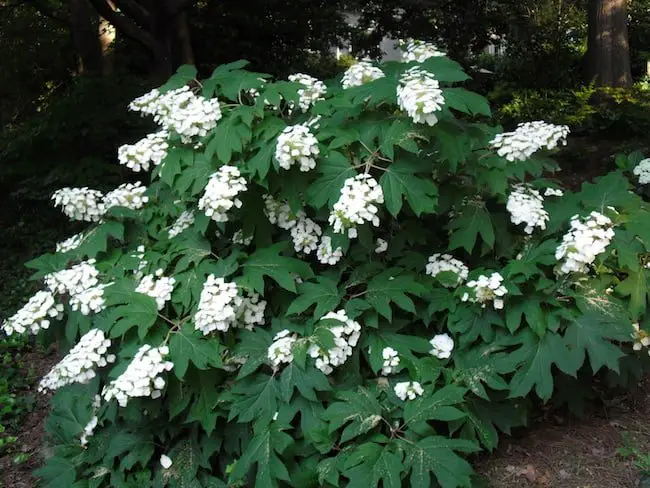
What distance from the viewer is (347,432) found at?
270 centimetres

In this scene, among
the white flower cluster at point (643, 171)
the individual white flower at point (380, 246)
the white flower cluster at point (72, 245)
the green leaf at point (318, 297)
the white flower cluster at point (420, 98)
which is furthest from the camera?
the white flower cluster at point (643, 171)

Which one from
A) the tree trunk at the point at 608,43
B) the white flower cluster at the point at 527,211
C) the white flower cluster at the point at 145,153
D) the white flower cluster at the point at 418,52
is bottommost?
the tree trunk at the point at 608,43

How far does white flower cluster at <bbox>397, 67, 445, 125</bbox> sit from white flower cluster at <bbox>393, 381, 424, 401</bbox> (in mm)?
1148

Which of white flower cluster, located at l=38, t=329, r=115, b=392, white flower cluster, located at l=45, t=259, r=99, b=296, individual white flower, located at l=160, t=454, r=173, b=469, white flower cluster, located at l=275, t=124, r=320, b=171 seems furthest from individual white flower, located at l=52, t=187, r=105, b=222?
individual white flower, located at l=160, t=454, r=173, b=469

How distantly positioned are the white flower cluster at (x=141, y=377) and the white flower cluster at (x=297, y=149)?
0.99 meters

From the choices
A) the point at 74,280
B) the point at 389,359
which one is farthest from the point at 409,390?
the point at 74,280

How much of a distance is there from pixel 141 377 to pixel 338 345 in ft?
2.81

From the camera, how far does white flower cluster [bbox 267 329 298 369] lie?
2813 millimetres

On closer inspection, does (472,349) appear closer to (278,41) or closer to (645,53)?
(278,41)

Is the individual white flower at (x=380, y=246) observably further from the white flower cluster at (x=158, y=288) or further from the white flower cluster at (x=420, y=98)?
the white flower cluster at (x=158, y=288)

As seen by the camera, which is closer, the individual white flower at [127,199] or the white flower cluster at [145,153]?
the white flower cluster at [145,153]

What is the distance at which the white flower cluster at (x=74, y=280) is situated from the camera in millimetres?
3150


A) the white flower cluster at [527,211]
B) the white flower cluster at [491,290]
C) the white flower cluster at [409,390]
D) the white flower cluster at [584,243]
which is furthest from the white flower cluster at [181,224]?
the white flower cluster at [584,243]

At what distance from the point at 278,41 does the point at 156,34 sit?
9.62 ft
